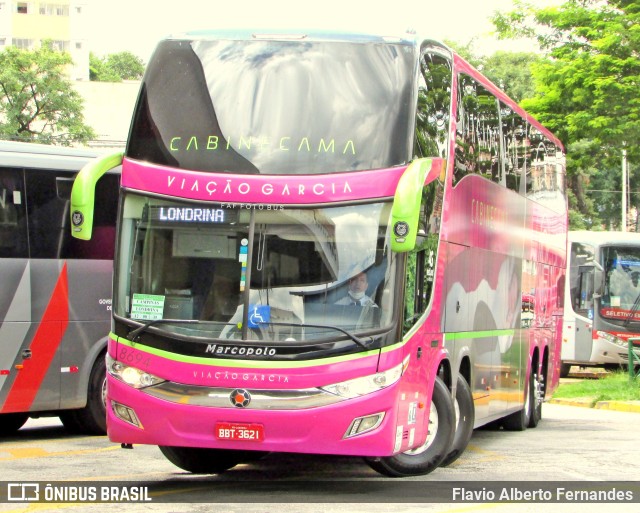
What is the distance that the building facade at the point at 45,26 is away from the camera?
394 ft

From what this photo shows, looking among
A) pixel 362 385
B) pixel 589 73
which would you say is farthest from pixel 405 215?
pixel 589 73

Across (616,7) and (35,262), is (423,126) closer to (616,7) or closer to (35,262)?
(35,262)

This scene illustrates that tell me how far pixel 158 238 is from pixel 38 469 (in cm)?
297

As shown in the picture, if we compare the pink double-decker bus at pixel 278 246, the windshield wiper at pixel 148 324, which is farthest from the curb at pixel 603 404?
the windshield wiper at pixel 148 324

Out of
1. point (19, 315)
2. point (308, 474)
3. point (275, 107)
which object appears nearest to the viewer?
point (275, 107)

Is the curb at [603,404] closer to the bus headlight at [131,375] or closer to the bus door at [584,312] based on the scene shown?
the bus door at [584,312]

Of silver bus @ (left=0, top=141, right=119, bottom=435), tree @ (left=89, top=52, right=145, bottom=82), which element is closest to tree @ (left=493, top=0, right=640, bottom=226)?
silver bus @ (left=0, top=141, right=119, bottom=435)

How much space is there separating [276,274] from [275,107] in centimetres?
145

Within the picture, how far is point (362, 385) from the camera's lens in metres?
9.83

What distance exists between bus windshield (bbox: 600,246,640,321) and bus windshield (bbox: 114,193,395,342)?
2475 centimetres

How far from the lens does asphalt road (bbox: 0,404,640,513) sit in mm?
9805

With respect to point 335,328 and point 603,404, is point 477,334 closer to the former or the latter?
point 335,328

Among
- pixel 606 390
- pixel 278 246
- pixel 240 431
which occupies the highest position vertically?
pixel 278 246

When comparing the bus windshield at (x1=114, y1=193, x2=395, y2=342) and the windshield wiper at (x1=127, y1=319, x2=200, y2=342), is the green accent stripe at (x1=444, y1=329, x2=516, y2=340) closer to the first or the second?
the bus windshield at (x1=114, y1=193, x2=395, y2=342)
